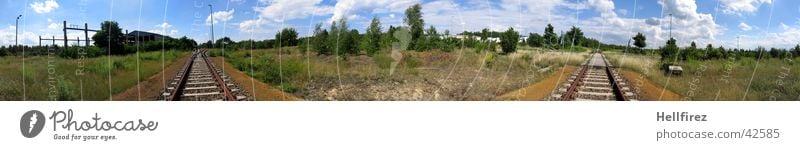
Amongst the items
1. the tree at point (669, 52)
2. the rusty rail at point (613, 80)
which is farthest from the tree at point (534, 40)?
the tree at point (669, 52)

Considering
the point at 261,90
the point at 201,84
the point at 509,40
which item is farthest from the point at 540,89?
the point at 201,84

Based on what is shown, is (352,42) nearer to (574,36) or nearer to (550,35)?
(550,35)

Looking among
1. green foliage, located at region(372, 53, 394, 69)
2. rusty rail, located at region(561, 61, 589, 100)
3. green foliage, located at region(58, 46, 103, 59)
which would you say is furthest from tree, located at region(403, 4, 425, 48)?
green foliage, located at region(58, 46, 103, 59)

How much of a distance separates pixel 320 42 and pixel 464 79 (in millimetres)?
1032

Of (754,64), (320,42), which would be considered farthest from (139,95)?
(754,64)

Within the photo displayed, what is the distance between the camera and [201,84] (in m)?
4.57

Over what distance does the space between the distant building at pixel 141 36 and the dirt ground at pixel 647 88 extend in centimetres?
325

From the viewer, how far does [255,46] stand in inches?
167

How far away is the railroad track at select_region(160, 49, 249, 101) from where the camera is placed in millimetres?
4340

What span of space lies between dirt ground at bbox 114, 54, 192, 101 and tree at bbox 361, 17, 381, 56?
122 cm

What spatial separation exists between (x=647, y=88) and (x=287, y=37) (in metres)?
2.56
